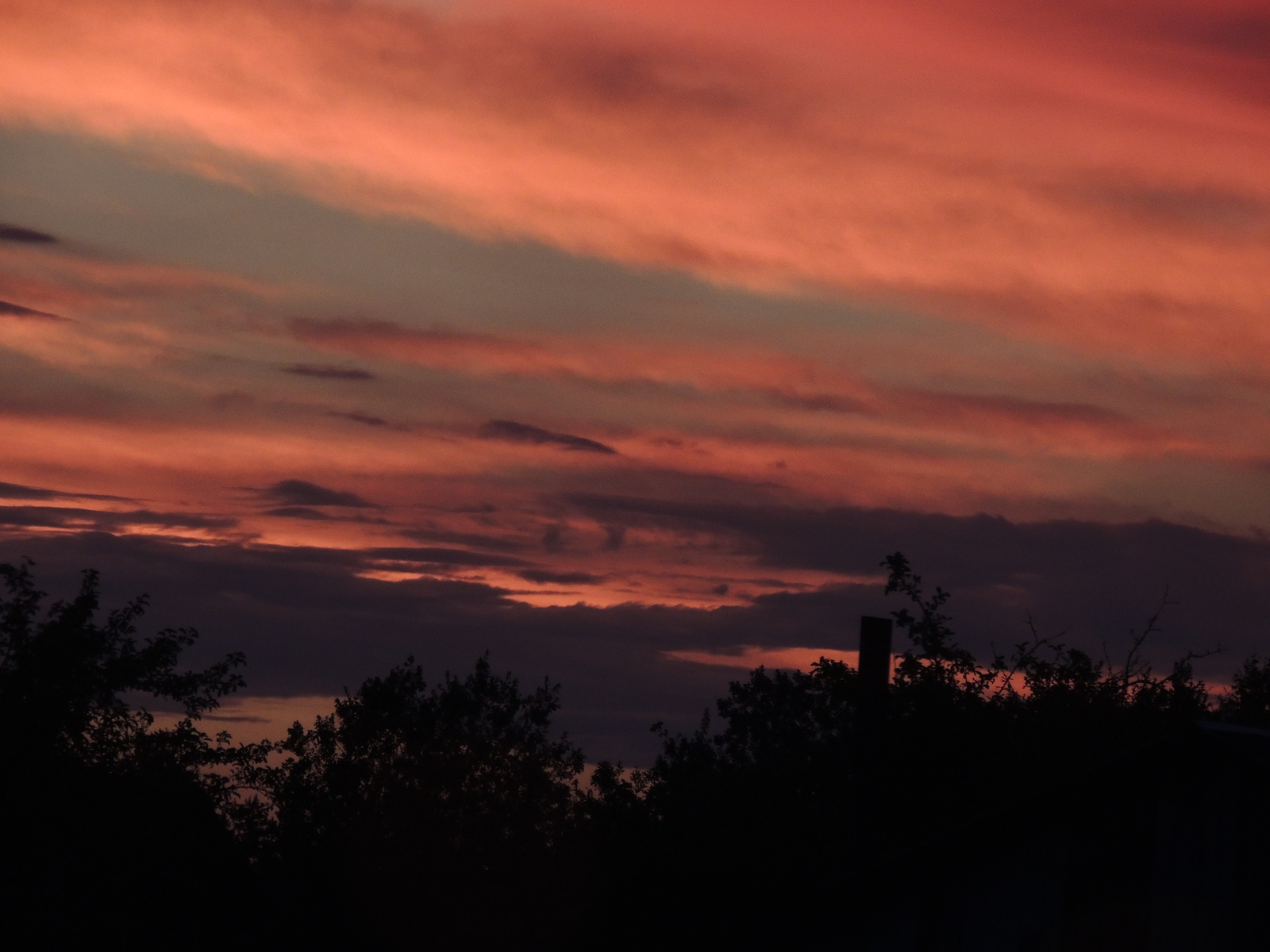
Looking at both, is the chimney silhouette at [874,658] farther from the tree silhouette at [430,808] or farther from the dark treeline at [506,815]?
the tree silhouette at [430,808]

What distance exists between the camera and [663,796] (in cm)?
4006

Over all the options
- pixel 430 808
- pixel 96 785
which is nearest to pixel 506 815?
pixel 430 808

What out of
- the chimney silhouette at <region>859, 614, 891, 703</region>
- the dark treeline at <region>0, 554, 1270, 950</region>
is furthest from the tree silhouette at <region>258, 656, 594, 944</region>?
the chimney silhouette at <region>859, 614, 891, 703</region>

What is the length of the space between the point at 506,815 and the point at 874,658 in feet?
82.0

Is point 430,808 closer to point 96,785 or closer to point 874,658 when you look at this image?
point 96,785

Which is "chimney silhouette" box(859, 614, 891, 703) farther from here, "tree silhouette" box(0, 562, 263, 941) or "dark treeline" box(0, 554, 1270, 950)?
"tree silhouette" box(0, 562, 263, 941)

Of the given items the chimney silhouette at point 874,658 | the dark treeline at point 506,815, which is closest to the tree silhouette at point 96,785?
the dark treeline at point 506,815

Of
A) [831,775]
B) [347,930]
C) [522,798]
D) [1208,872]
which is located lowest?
[347,930]

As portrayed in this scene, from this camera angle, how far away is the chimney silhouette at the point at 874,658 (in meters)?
25.7

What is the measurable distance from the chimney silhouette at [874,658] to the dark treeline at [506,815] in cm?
21

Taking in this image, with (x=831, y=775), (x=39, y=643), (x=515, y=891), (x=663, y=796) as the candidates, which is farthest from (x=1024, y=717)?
(x=39, y=643)

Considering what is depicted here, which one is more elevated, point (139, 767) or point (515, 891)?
point (139, 767)

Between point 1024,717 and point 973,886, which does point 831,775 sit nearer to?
point 1024,717

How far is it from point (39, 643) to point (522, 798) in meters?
18.6
